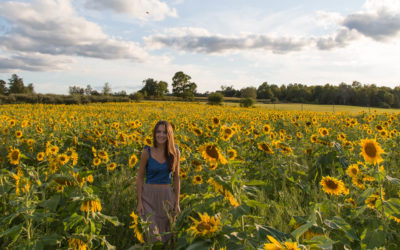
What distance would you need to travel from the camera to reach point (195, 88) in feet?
248

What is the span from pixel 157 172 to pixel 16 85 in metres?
89.1

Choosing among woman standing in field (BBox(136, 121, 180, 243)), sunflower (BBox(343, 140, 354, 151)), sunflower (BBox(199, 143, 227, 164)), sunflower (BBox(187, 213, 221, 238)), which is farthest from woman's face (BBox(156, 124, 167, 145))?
sunflower (BBox(343, 140, 354, 151))

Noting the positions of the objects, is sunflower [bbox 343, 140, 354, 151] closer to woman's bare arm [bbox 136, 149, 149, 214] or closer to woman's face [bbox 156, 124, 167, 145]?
woman's face [bbox 156, 124, 167, 145]

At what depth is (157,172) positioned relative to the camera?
3.71 m

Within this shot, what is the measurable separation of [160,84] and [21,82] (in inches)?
1595

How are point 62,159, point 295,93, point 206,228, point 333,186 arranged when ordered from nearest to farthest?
point 206,228
point 333,186
point 62,159
point 295,93

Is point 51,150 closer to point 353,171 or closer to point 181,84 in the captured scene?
point 353,171

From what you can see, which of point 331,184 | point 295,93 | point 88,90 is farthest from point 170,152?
point 88,90

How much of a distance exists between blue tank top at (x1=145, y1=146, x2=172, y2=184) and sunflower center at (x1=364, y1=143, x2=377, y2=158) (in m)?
2.31

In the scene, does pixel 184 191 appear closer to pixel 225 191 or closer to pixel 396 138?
pixel 225 191

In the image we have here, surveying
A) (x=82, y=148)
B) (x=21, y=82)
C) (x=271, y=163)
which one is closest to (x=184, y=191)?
(x=271, y=163)

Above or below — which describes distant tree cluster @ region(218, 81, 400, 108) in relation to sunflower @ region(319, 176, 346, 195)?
above

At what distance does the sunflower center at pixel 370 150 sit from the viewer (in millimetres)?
2500

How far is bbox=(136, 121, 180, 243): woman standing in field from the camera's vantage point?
3.62 meters
